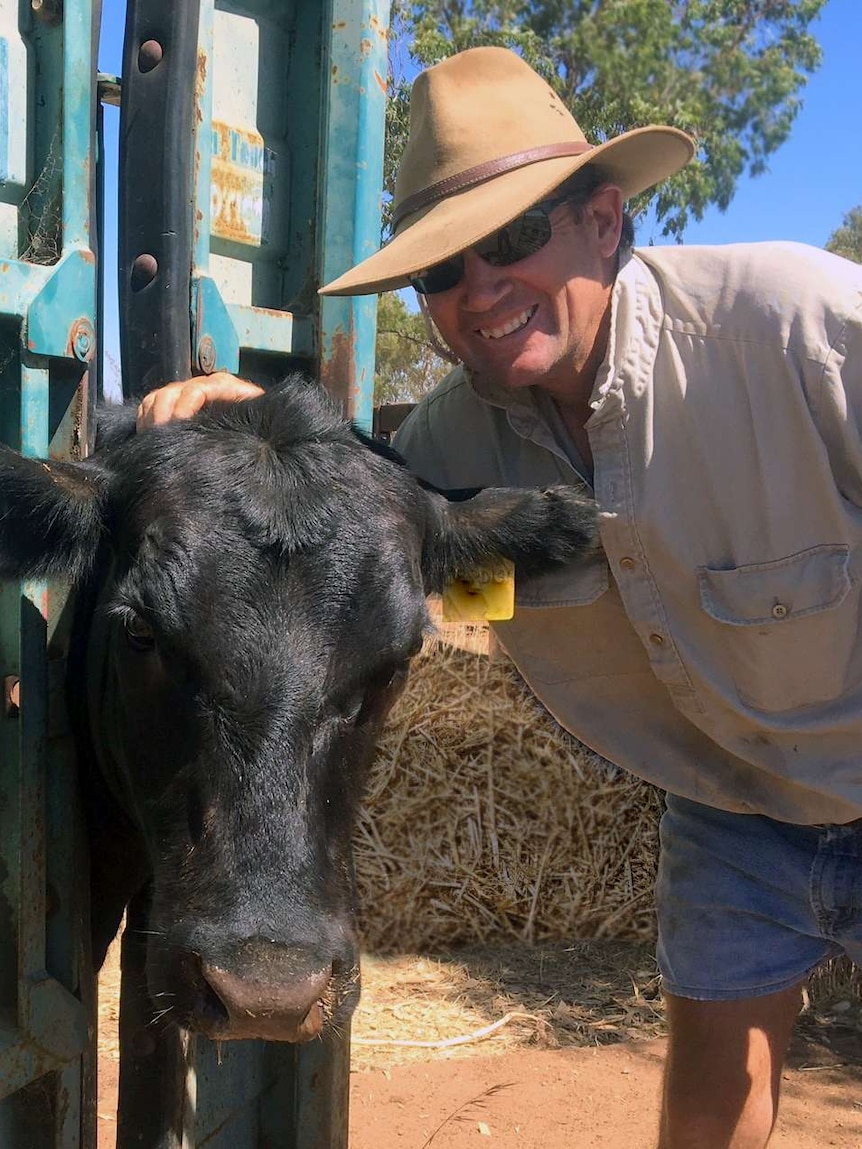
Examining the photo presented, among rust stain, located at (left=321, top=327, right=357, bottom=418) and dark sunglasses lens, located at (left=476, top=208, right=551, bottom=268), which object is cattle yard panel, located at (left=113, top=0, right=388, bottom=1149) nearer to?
rust stain, located at (left=321, top=327, right=357, bottom=418)

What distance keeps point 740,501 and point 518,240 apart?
0.80m

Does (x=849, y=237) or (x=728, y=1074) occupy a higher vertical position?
(x=849, y=237)

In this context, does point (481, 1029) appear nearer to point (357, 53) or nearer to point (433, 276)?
point (433, 276)

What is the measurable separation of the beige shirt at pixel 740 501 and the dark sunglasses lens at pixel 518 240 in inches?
9.4

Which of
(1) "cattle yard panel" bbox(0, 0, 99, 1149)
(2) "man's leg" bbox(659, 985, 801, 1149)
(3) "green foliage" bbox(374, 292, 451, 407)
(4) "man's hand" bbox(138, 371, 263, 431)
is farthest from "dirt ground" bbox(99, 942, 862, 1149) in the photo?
(3) "green foliage" bbox(374, 292, 451, 407)

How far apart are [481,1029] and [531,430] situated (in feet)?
11.1

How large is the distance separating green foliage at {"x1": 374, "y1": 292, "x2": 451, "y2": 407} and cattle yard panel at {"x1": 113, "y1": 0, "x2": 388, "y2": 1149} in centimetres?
2097

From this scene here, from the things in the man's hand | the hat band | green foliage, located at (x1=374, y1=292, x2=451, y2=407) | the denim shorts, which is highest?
green foliage, located at (x1=374, y1=292, x2=451, y2=407)

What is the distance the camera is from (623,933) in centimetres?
636

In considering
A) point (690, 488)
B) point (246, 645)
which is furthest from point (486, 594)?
point (246, 645)

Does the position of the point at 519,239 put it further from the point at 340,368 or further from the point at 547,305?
the point at 340,368

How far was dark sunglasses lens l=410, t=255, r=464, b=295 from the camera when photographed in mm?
2777

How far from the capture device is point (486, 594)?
2.87 metres

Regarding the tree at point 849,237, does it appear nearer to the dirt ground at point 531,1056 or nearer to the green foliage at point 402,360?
the green foliage at point 402,360
